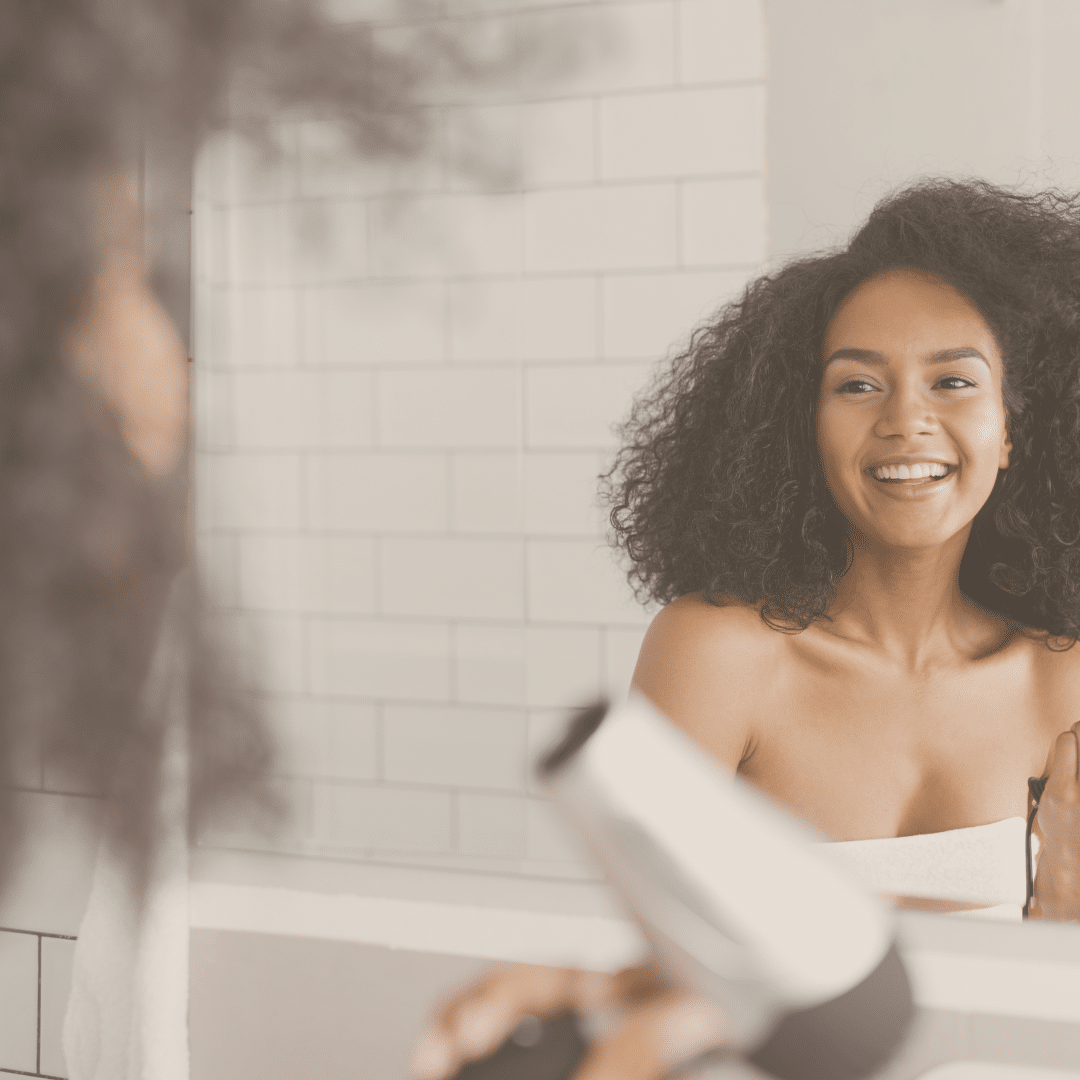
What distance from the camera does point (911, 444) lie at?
2.31ft

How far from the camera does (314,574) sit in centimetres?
96

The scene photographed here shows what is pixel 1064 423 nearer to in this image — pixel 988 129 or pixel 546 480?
pixel 988 129

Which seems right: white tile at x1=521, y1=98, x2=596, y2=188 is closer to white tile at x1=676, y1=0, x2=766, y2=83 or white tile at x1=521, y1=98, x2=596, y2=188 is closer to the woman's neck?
white tile at x1=676, y1=0, x2=766, y2=83

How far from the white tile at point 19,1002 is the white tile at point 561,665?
517 mm

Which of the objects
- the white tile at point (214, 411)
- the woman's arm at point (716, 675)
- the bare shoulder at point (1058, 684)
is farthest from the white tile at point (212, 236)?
the bare shoulder at point (1058, 684)

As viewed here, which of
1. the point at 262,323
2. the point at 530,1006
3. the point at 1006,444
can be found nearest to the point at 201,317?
the point at 262,323

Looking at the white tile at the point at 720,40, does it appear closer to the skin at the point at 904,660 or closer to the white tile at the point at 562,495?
the skin at the point at 904,660

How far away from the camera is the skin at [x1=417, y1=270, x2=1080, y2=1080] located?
701mm

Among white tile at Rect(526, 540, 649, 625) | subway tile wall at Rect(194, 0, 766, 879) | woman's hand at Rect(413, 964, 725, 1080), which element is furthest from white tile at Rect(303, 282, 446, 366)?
woman's hand at Rect(413, 964, 725, 1080)

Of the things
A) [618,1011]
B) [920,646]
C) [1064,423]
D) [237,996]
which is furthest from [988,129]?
[237,996]

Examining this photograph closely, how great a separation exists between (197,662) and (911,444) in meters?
0.57

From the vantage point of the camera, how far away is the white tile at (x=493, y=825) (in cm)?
90

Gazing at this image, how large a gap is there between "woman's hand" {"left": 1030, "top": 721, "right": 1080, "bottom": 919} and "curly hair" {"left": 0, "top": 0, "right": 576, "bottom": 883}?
648 mm

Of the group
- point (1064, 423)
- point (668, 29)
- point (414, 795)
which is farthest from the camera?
point (414, 795)
